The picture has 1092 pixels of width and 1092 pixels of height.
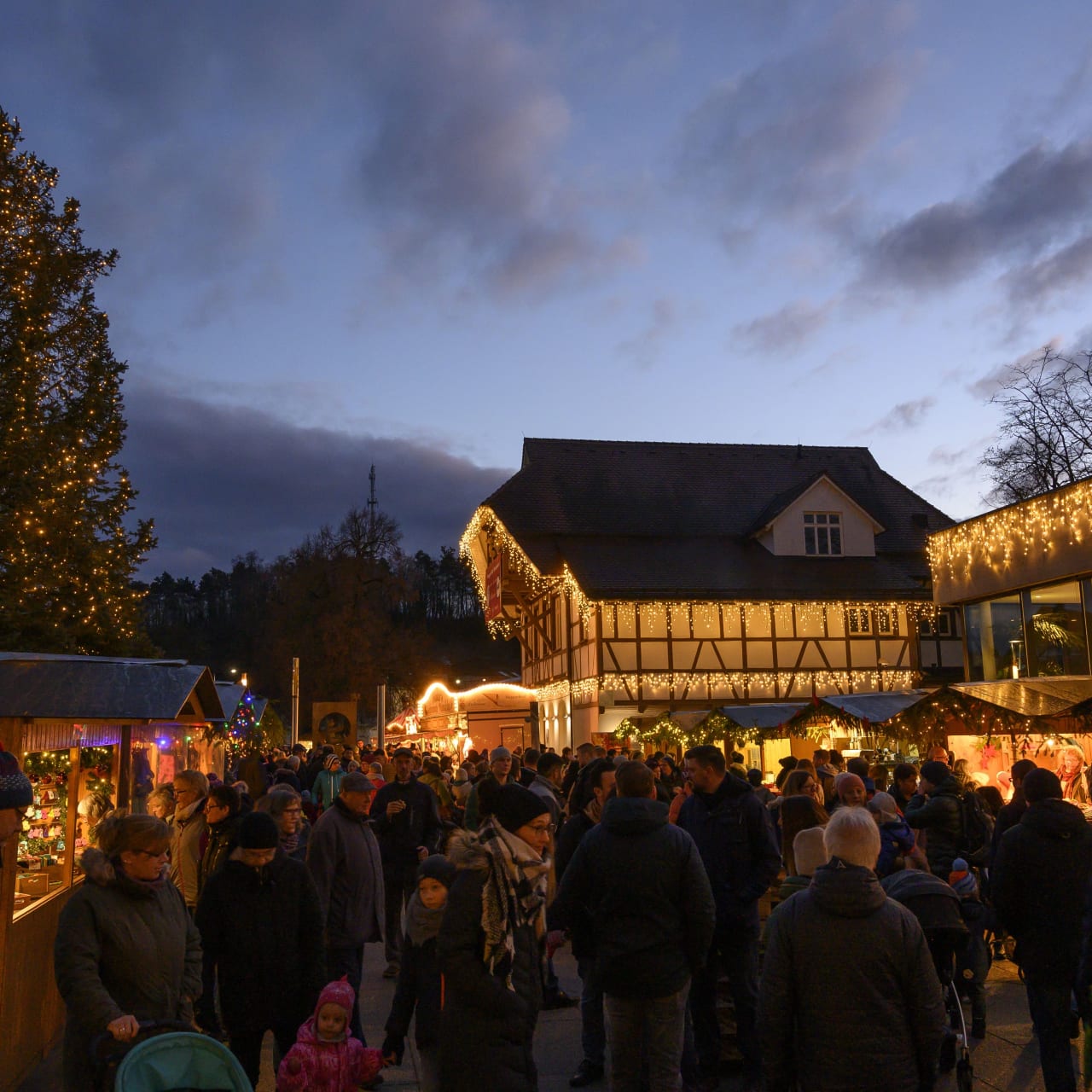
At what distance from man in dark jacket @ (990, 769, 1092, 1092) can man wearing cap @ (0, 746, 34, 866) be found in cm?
461

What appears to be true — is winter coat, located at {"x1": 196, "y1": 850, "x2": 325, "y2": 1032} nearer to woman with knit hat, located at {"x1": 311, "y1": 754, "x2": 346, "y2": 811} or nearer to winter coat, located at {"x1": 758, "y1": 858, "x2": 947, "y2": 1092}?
winter coat, located at {"x1": 758, "y1": 858, "x2": 947, "y2": 1092}

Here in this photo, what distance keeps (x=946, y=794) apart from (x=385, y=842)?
174 inches

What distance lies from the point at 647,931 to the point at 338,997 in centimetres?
135

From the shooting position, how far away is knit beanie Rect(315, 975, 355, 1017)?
4.67m

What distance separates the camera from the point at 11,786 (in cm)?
422

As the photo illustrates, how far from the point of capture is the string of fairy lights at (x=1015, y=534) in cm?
1789

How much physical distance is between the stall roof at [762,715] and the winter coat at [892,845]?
11.3m

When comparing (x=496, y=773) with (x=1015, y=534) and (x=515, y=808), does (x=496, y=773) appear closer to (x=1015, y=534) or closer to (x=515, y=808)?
(x=515, y=808)

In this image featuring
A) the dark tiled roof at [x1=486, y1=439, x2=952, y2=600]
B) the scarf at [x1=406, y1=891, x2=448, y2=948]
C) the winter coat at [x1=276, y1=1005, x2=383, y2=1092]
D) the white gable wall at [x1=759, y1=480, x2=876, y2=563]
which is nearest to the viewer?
the winter coat at [x1=276, y1=1005, x2=383, y2=1092]

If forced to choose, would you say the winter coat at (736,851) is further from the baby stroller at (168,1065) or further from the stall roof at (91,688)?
the stall roof at (91,688)

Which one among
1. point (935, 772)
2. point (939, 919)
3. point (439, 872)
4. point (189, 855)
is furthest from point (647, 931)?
point (935, 772)

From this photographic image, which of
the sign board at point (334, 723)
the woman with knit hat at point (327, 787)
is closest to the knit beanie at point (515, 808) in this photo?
the woman with knit hat at point (327, 787)

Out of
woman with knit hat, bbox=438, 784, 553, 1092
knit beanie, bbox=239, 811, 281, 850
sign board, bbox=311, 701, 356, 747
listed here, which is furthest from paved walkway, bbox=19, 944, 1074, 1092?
sign board, bbox=311, 701, 356, 747

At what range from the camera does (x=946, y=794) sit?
24.7ft
